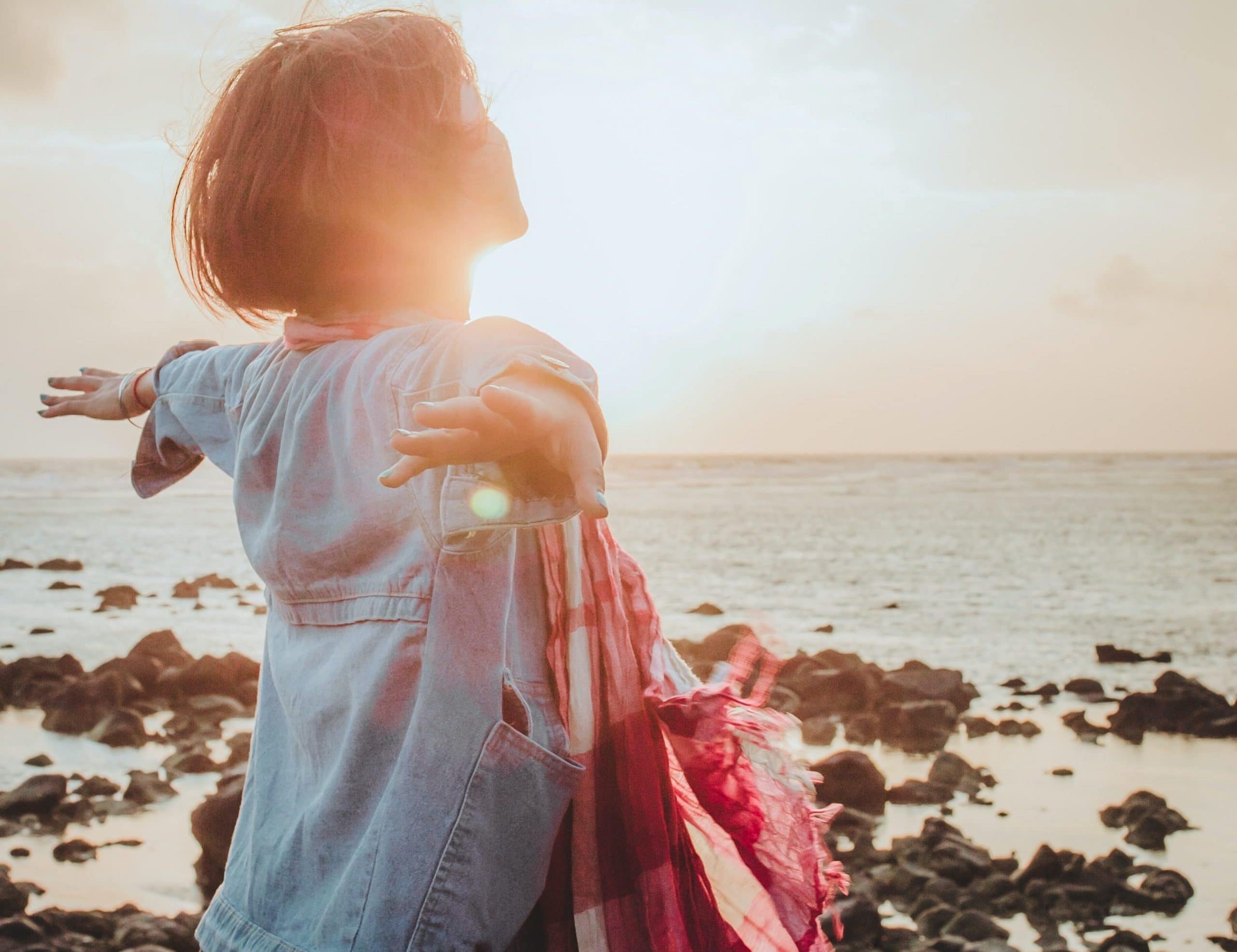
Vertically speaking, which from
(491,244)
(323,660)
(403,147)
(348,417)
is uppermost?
(403,147)

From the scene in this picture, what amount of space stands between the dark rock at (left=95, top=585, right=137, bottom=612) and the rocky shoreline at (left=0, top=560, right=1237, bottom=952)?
4.12m

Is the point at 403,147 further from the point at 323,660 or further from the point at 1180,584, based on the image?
the point at 1180,584

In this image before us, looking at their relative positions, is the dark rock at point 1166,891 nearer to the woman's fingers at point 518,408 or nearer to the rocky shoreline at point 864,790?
the rocky shoreline at point 864,790

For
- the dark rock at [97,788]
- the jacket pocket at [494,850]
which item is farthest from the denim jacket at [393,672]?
the dark rock at [97,788]

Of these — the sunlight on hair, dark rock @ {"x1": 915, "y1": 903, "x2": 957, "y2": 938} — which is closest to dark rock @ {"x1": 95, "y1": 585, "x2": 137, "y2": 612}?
dark rock @ {"x1": 915, "y1": 903, "x2": 957, "y2": 938}

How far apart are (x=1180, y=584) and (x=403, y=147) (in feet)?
47.4

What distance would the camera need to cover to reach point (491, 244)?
153cm

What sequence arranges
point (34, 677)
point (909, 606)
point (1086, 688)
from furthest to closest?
1. point (909, 606)
2. point (1086, 688)
3. point (34, 677)

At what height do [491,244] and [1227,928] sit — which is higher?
[491,244]

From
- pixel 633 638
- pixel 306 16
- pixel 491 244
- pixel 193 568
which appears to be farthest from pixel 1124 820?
pixel 193 568

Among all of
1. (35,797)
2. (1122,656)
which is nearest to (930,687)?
(1122,656)

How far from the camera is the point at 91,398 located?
1935mm

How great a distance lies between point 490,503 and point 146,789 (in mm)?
4936

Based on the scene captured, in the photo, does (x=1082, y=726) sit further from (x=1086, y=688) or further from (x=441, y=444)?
(x=441, y=444)
